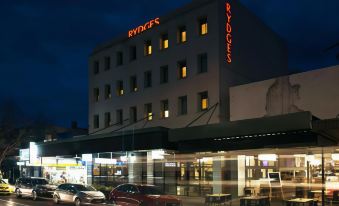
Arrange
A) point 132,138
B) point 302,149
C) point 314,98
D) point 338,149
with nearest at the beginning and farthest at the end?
1. point 338,149
2. point 302,149
3. point 314,98
4. point 132,138

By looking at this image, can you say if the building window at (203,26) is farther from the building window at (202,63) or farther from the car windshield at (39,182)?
the car windshield at (39,182)

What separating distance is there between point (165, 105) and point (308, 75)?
13.3m

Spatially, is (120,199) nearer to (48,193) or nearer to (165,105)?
(48,193)

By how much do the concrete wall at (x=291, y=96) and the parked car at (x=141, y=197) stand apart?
993 centimetres

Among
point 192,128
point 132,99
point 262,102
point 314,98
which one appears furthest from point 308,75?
point 132,99

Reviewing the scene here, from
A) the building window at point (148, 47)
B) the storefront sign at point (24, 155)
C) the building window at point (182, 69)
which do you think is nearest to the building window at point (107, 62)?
the building window at point (148, 47)

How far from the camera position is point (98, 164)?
4147 cm

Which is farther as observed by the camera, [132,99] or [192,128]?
[132,99]

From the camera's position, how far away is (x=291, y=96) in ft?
96.4

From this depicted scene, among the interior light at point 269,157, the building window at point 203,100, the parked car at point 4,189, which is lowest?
the parked car at point 4,189

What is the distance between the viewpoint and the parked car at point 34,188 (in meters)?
33.3

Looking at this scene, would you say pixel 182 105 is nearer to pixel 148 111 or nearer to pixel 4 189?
pixel 148 111

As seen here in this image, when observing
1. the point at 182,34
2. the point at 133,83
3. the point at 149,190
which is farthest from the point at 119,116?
the point at 149,190

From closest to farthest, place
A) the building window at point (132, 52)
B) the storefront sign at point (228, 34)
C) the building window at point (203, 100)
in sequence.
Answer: the storefront sign at point (228, 34), the building window at point (203, 100), the building window at point (132, 52)
